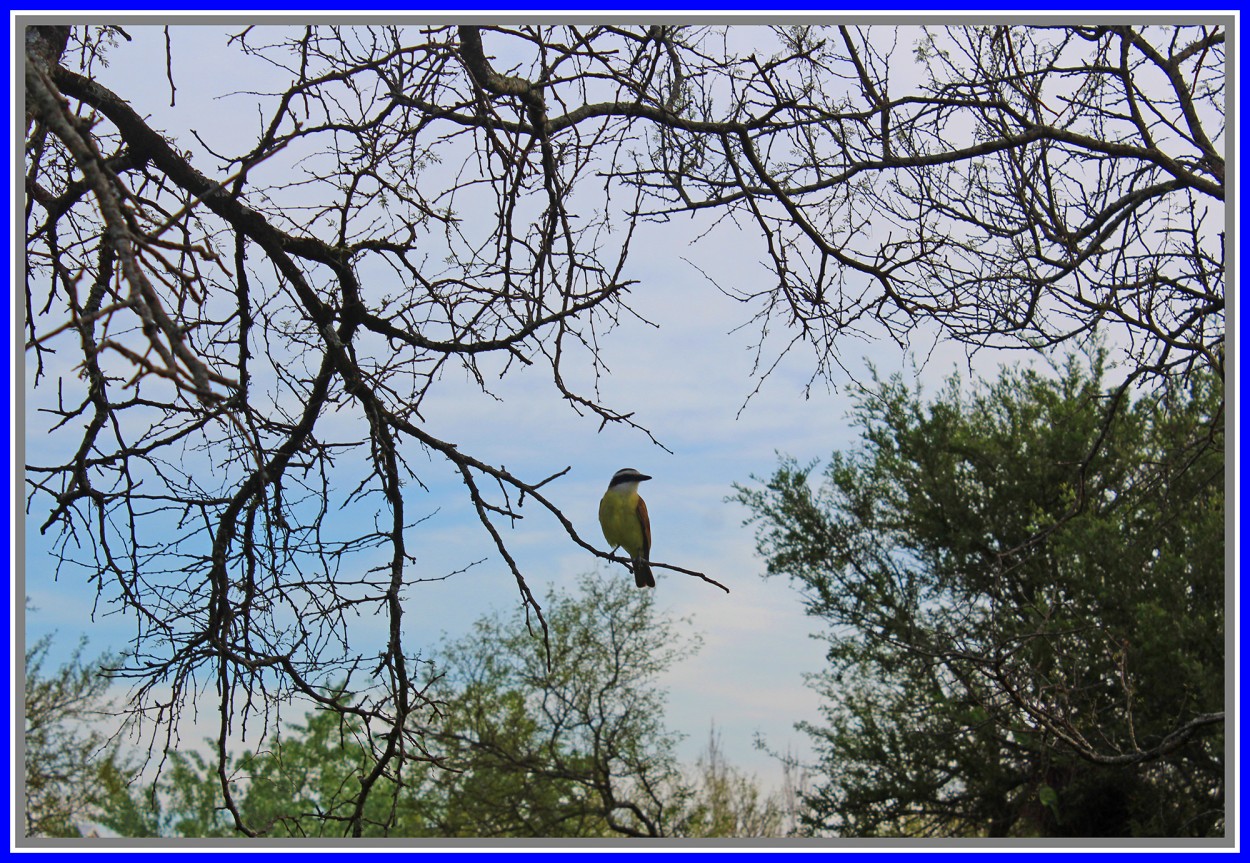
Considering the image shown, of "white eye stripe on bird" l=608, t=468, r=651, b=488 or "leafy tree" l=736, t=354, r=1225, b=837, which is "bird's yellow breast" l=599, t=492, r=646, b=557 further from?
"leafy tree" l=736, t=354, r=1225, b=837

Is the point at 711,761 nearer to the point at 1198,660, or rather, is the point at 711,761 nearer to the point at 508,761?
the point at 508,761

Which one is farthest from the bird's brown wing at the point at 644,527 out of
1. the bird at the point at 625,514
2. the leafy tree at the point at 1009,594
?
the leafy tree at the point at 1009,594

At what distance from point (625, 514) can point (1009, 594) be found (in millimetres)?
7058

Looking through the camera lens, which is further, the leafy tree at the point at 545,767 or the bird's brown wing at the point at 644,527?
the leafy tree at the point at 545,767

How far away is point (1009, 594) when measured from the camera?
38.7 ft

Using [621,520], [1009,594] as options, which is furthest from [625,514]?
[1009,594]

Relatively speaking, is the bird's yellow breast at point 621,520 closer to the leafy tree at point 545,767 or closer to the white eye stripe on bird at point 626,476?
the white eye stripe on bird at point 626,476

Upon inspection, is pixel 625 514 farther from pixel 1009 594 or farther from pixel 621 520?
pixel 1009 594

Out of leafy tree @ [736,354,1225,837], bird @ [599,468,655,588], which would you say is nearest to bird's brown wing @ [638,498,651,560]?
bird @ [599,468,655,588]

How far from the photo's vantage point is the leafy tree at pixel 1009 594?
457 inches

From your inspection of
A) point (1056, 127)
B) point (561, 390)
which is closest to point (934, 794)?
point (1056, 127)

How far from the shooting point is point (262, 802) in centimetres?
1456

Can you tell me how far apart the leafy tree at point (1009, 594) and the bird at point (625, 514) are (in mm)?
5877

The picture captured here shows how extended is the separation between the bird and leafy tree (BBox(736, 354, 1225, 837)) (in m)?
5.88
